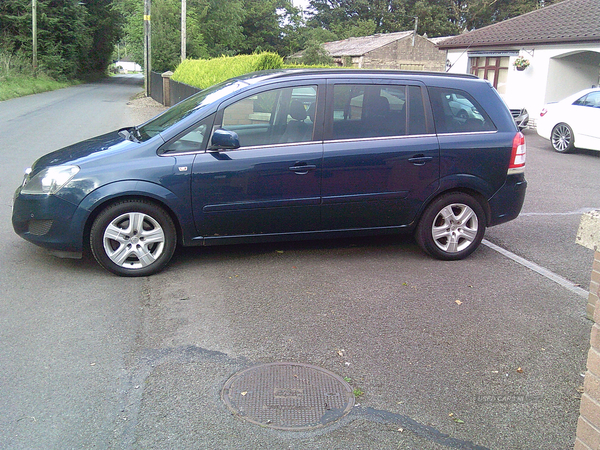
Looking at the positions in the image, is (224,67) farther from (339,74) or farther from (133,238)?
(133,238)

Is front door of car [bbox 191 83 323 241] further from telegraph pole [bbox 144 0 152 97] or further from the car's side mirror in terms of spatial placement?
telegraph pole [bbox 144 0 152 97]

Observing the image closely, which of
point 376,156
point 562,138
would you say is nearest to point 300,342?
point 376,156

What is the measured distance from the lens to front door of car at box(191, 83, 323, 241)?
18.4 ft

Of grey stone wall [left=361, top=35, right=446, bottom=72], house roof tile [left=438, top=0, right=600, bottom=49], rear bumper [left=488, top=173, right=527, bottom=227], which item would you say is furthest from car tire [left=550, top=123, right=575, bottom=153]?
grey stone wall [left=361, top=35, right=446, bottom=72]

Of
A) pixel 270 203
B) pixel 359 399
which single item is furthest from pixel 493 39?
pixel 359 399

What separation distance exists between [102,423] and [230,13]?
51242 millimetres

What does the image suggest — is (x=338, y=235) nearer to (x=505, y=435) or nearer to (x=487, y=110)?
(x=487, y=110)

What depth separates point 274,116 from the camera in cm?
587

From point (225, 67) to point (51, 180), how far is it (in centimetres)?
1412

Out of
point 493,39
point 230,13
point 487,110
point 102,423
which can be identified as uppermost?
point 230,13

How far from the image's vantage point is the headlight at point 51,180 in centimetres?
539

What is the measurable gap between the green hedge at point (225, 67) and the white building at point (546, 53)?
9207 millimetres

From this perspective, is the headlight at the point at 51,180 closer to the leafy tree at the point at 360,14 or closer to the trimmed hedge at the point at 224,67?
the trimmed hedge at the point at 224,67

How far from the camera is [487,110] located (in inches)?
249
